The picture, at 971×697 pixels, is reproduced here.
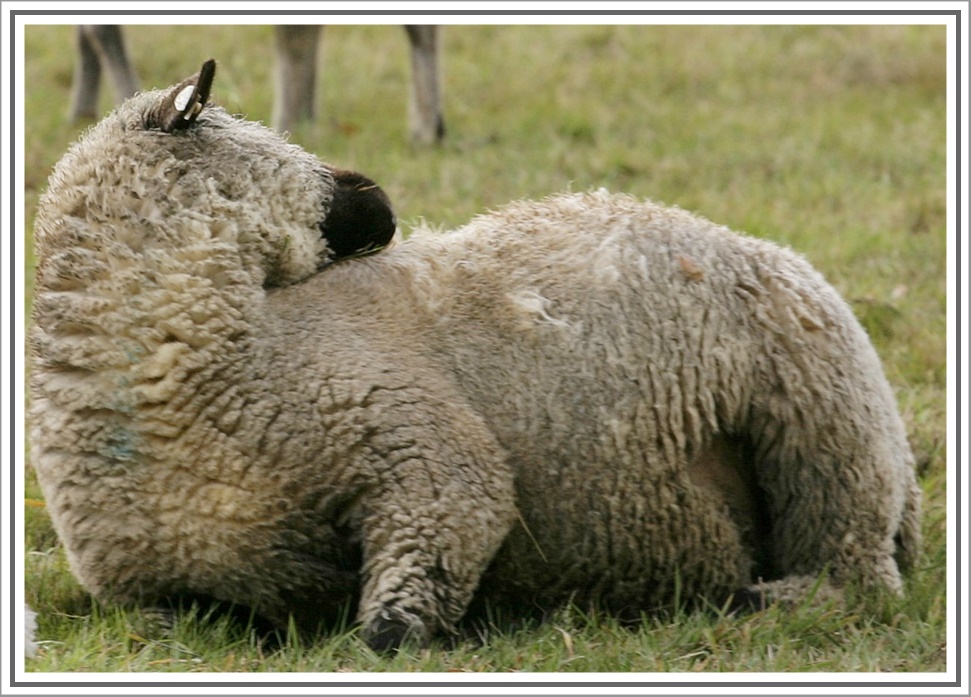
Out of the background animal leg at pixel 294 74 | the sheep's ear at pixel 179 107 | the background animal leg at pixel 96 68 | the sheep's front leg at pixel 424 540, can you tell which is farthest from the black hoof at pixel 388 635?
the background animal leg at pixel 96 68

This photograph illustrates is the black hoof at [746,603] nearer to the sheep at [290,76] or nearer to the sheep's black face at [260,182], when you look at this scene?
the sheep's black face at [260,182]

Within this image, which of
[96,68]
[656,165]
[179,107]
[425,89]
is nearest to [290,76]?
[425,89]

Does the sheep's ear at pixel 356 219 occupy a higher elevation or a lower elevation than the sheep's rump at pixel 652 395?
higher

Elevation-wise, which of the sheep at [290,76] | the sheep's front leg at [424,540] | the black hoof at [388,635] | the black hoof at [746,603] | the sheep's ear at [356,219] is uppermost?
the sheep at [290,76]

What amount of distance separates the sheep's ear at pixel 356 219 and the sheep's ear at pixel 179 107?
0.42m

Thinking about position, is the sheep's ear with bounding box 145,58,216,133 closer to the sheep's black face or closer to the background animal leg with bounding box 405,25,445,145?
the sheep's black face

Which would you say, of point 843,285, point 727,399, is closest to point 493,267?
point 727,399

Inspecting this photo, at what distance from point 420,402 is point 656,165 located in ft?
17.4

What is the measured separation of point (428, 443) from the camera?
365 centimetres

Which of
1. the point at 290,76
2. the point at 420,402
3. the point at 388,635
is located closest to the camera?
the point at 388,635

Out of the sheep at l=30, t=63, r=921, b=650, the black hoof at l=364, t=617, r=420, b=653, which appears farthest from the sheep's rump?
the black hoof at l=364, t=617, r=420, b=653

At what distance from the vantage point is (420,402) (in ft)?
12.1

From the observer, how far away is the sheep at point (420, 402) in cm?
363

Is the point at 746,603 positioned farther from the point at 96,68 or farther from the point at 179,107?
the point at 96,68
